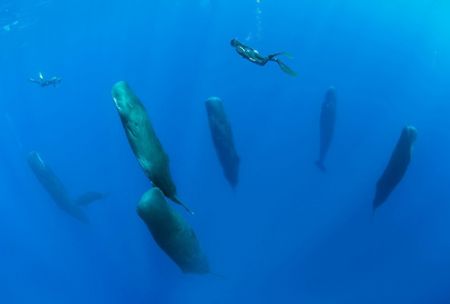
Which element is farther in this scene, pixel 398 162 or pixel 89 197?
pixel 89 197

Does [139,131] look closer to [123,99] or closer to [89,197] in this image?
[123,99]

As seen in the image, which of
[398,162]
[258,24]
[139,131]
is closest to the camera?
[139,131]

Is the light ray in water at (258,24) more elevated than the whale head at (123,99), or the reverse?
the whale head at (123,99)

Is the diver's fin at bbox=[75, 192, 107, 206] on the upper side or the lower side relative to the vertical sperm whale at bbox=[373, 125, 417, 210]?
lower

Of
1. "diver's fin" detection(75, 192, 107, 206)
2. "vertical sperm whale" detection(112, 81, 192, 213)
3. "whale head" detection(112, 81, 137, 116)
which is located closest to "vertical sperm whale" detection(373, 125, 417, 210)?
"vertical sperm whale" detection(112, 81, 192, 213)

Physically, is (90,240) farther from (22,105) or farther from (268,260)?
(22,105)

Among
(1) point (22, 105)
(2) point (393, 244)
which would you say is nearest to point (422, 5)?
(2) point (393, 244)

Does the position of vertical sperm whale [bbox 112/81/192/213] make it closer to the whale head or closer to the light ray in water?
the whale head

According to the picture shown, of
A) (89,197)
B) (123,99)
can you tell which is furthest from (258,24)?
(123,99)

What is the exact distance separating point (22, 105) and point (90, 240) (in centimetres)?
3487

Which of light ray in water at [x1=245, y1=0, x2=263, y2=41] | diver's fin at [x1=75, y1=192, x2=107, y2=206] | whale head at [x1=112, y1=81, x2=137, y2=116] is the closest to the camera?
whale head at [x1=112, y1=81, x2=137, y2=116]

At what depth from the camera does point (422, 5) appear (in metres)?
31.7

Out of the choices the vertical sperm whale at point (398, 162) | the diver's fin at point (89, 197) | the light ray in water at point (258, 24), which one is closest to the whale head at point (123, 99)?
the vertical sperm whale at point (398, 162)

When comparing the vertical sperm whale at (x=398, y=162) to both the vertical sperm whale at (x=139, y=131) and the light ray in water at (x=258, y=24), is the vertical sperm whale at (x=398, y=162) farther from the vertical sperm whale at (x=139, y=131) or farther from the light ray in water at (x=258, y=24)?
the light ray in water at (x=258, y=24)
